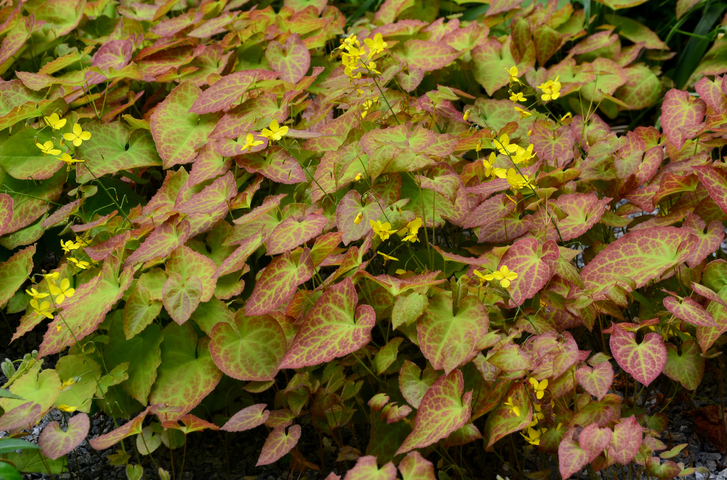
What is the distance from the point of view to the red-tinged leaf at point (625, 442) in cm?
115

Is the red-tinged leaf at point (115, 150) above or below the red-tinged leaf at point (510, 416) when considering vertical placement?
above

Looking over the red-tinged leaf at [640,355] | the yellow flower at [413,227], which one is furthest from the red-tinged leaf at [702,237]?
the yellow flower at [413,227]

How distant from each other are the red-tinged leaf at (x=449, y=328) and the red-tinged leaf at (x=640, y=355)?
276 millimetres

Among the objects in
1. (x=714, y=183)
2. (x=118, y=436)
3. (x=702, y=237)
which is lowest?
(x=118, y=436)

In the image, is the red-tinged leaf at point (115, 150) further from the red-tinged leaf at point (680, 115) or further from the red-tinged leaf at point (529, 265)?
the red-tinged leaf at point (680, 115)

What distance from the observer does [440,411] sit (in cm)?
124

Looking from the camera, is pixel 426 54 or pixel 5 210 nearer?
pixel 5 210

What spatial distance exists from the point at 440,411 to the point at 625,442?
343mm

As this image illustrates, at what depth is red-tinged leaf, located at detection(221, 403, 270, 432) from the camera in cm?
133

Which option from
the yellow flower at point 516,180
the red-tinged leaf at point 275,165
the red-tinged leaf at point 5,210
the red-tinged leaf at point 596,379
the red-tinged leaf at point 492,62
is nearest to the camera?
the red-tinged leaf at point 596,379

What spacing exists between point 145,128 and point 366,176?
0.82m

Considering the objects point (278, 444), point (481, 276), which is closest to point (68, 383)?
point (278, 444)

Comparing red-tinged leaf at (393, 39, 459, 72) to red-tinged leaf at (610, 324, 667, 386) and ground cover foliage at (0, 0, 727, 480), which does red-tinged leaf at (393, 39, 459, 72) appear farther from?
red-tinged leaf at (610, 324, 667, 386)

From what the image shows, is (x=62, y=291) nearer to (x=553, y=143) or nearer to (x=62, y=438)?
(x=62, y=438)
